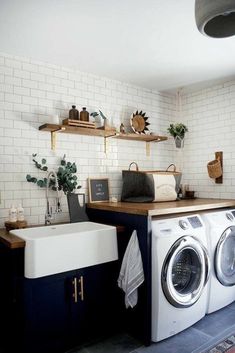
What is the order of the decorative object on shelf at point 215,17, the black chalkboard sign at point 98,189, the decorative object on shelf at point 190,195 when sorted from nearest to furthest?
1. the decorative object on shelf at point 215,17
2. the black chalkboard sign at point 98,189
3. the decorative object on shelf at point 190,195

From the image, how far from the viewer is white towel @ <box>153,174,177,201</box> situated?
9.93 ft

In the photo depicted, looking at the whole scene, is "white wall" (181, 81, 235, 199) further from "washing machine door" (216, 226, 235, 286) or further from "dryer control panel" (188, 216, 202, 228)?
"dryer control panel" (188, 216, 202, 228)

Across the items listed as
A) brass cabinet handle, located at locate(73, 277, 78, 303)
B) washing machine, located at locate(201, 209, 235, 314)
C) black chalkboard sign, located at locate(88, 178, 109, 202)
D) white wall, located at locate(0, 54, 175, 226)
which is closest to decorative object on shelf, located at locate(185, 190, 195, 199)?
white wall, located at locate(0, 54, 175, 226)

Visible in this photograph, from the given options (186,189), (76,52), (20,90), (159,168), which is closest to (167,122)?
(159,168)

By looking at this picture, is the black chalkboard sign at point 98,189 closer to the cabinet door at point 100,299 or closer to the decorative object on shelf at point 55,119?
the decorative object on shelf at point 55,119

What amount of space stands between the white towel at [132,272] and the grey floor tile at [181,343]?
14.1 inches

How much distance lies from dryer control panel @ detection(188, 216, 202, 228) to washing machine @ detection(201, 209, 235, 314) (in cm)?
13

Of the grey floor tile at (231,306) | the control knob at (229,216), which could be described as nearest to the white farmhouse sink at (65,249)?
the control knob at (229,216)

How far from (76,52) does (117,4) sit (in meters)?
0.84

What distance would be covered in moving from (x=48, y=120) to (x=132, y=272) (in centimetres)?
173

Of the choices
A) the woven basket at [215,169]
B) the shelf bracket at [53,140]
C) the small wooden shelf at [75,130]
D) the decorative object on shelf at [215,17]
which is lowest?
the woven basket at [215,169]

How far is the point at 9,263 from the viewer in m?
2.20

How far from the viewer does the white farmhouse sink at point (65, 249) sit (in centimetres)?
193

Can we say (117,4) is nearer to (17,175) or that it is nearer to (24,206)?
(17,175)
